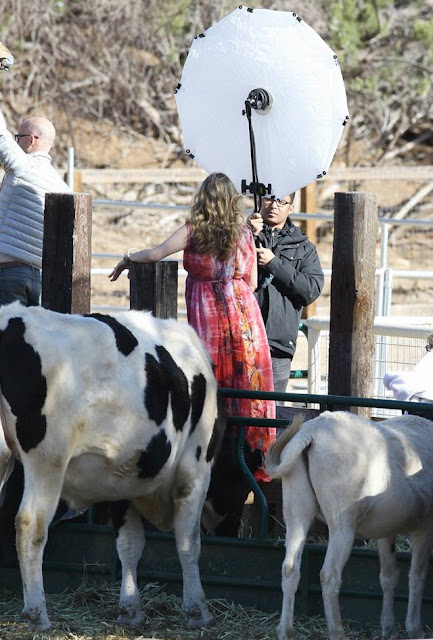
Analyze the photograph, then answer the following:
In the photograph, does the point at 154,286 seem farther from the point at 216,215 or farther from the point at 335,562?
the point at 335,562

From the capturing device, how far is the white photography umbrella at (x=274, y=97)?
541cm

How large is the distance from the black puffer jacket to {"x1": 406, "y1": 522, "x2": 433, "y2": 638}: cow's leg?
5.03 feet

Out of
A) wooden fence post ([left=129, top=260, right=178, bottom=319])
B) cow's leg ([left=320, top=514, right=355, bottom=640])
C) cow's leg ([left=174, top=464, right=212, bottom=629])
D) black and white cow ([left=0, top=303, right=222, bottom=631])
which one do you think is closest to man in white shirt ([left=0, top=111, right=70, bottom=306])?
wooden fence post ([left=129, top=260, right=178, bottom=319])

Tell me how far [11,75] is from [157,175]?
627 cm

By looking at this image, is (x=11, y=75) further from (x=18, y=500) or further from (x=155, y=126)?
(x=18, y=500)

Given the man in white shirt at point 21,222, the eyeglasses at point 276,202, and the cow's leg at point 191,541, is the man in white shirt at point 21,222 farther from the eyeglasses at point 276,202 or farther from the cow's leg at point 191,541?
the cow's leg at point 191,541

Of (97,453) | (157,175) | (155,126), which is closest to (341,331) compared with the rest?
(97,453)

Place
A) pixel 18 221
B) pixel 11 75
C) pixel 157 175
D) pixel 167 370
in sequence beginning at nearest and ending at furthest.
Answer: pixel 167 370 < pixel 18 221 < pixel 157 175 < pixel 11 75

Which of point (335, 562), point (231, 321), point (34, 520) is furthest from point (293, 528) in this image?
point (231, 321)

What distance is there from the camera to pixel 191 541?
4574mm

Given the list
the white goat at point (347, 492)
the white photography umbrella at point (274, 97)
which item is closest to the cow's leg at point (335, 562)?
the white goat at point (347, 492)

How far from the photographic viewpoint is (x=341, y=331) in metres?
5.09

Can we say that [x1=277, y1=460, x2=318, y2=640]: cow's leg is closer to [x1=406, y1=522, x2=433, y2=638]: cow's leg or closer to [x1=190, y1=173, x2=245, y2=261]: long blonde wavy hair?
[x1=406, y1=522, x2=433, y2=638]: cow's leg

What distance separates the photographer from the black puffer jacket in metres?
5.55
